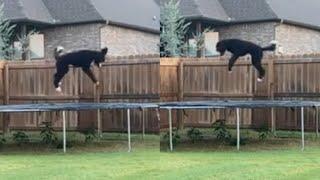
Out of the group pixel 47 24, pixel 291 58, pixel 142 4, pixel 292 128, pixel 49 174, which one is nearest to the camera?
pixel 49 174

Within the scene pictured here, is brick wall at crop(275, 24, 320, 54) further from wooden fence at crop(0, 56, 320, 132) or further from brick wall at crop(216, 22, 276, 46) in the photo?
wooden fence at crop(0, 56, 320, 132)

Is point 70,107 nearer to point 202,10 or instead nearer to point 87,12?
point 87,12

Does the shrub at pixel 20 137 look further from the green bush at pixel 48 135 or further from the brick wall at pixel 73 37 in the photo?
the brick wall at pixel 73 37

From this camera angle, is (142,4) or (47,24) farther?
(47,24)

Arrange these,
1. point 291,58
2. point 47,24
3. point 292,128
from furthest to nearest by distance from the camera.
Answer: point 292,128 < point 291,58 < point 47,24

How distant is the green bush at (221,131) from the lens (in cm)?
657

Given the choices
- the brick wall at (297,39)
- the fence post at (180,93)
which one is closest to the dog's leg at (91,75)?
the fence post at (180,93)

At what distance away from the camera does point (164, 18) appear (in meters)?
5.81

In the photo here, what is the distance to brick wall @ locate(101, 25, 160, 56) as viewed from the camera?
19.9ft

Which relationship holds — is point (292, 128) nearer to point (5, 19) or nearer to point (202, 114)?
point (202, 114)

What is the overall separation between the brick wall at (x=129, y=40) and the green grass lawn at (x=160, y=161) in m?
1.01

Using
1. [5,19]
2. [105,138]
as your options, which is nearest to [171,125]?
[105,138]

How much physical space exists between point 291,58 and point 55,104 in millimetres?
3065

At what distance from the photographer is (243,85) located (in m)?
7.05
